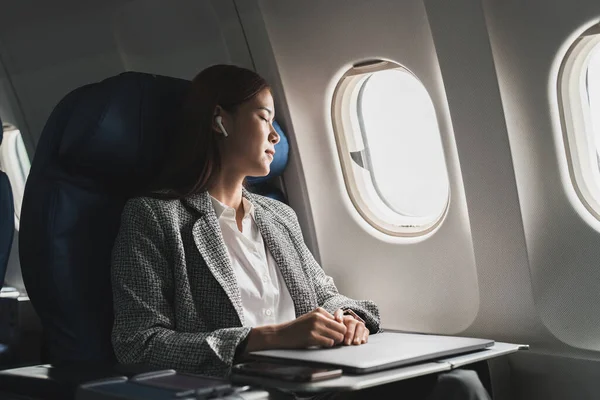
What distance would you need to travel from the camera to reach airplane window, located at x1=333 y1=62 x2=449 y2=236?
3.23 metres

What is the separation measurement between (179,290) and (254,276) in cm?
28

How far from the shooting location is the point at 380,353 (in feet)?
6.86

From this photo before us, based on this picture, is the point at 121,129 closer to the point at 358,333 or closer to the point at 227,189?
the point at 227,189

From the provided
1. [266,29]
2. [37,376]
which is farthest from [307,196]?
[37,376]

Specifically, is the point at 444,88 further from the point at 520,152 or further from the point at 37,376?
the point at 37,376

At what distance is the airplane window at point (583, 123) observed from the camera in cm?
265

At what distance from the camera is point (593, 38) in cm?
255

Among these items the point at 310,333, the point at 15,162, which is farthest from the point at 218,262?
the point at 15,162

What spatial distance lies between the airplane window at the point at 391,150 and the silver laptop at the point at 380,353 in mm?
889

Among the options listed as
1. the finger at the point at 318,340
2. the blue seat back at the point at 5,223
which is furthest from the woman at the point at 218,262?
the blue seat back at the point at 5,223

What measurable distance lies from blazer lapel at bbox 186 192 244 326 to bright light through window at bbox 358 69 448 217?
97 centimetres

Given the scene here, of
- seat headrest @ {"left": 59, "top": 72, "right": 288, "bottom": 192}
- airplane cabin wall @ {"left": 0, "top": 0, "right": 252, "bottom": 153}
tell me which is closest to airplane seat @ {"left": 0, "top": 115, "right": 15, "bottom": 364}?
seat headrest @ {"left": 59, "top": 72, "right": 288, "bottom": 192}

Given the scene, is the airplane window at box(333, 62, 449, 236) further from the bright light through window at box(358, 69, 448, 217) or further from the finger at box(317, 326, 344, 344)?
the finger at box(317, 326, 344, 344)

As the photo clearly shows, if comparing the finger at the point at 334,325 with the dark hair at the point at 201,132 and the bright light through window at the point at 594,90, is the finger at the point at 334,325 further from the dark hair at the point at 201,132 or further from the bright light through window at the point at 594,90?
the bright light through window at the point at 594,90
